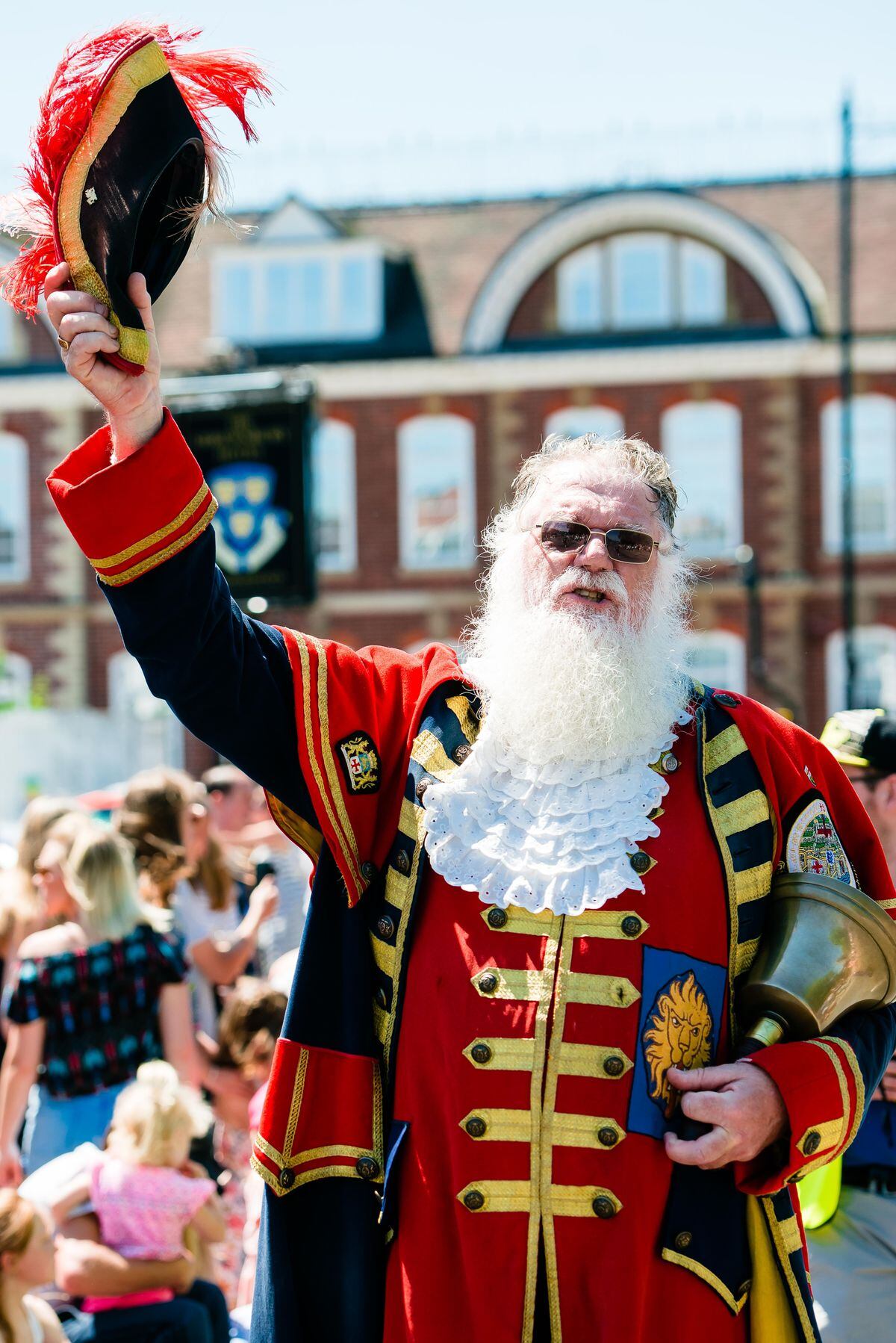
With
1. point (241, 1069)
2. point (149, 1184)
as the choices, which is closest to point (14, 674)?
point (241, 1069)

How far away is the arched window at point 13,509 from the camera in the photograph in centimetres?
2144

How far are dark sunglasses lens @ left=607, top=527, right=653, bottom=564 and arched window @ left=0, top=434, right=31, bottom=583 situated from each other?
19.6m

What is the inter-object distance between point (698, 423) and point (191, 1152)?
16548mm

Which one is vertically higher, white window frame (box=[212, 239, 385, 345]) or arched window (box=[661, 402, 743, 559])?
white window frame (box=[212, 239, 385, 345])

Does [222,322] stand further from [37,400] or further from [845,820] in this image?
[845,820]

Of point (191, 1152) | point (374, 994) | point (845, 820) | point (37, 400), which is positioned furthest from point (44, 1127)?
point (37, 400)

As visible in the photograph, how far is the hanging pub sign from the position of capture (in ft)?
27.5

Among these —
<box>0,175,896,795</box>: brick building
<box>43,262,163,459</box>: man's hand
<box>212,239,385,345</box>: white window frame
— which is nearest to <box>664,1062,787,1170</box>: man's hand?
<box>43,262,163,459</box>: man's hand

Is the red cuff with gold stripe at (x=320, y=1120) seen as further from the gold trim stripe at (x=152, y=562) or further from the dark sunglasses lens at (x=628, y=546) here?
the dark sunglasses lens at (x=628, y=546)

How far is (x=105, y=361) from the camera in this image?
2.24 m

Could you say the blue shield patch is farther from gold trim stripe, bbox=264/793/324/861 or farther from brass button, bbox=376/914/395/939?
gold trim stripe, bbox=264/793/324/861

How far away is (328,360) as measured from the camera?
21078 mm

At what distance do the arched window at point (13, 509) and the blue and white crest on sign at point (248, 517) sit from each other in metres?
13.7

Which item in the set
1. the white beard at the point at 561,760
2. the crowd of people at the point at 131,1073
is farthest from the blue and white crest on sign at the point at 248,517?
the white beard at the point at 561,760
